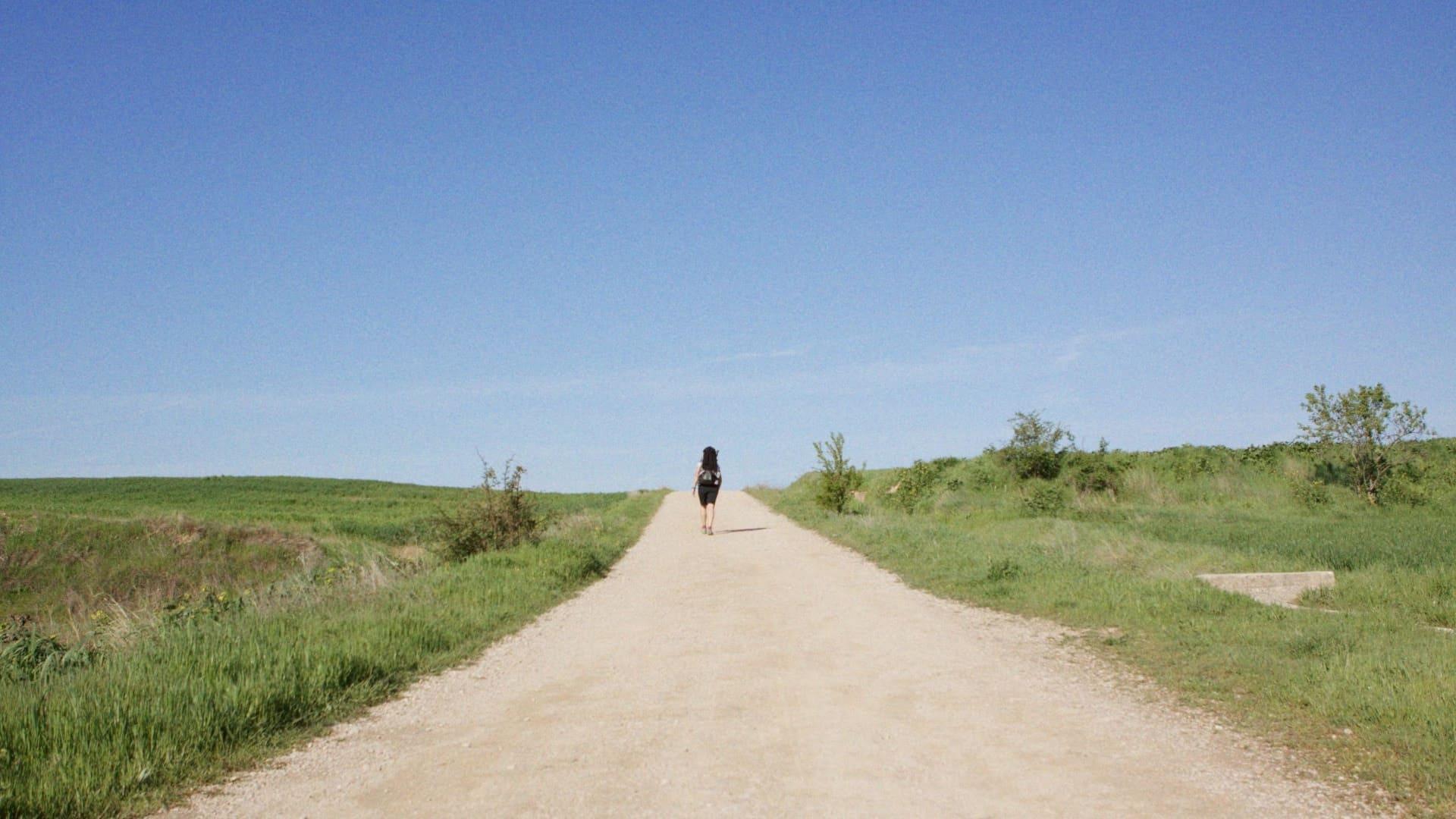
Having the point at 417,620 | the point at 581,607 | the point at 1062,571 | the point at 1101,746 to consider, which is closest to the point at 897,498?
the point at 1062,571

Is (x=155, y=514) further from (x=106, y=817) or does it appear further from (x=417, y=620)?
(x=106, y=817)

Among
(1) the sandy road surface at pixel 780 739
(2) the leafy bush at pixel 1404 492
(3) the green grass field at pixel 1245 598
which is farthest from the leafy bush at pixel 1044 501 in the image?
(1) the sandy road surface at pixel 780 739

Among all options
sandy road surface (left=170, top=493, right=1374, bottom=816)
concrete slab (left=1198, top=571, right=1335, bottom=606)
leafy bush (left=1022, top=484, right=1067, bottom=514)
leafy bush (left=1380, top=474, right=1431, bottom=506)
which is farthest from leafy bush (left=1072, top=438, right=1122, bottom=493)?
sandy road surface (left=170, top=493, right=1374, bottom=816)

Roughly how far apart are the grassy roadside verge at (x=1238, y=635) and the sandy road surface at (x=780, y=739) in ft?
1.65

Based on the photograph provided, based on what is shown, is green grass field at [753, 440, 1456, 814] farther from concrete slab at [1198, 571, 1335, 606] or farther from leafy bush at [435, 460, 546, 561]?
leafy bush at [435, 460, 546, 561]

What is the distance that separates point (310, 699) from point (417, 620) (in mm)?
2741

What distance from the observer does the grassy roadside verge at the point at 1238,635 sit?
17.4 ft

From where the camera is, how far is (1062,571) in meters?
12.6

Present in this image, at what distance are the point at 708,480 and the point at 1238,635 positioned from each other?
50.7 ft

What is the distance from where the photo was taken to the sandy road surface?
4461 millimetres

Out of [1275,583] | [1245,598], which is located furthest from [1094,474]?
[1245,598]

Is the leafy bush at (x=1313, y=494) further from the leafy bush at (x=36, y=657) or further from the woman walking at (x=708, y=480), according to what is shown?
the leafy bush at (x=36, y=657)

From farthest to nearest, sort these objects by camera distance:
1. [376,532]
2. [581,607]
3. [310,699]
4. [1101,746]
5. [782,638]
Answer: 1. [376,532]
2. [581,607]
3. [782,638]
4. [310,699]
5. [1101,746]

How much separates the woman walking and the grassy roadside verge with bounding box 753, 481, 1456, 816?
199 inches
